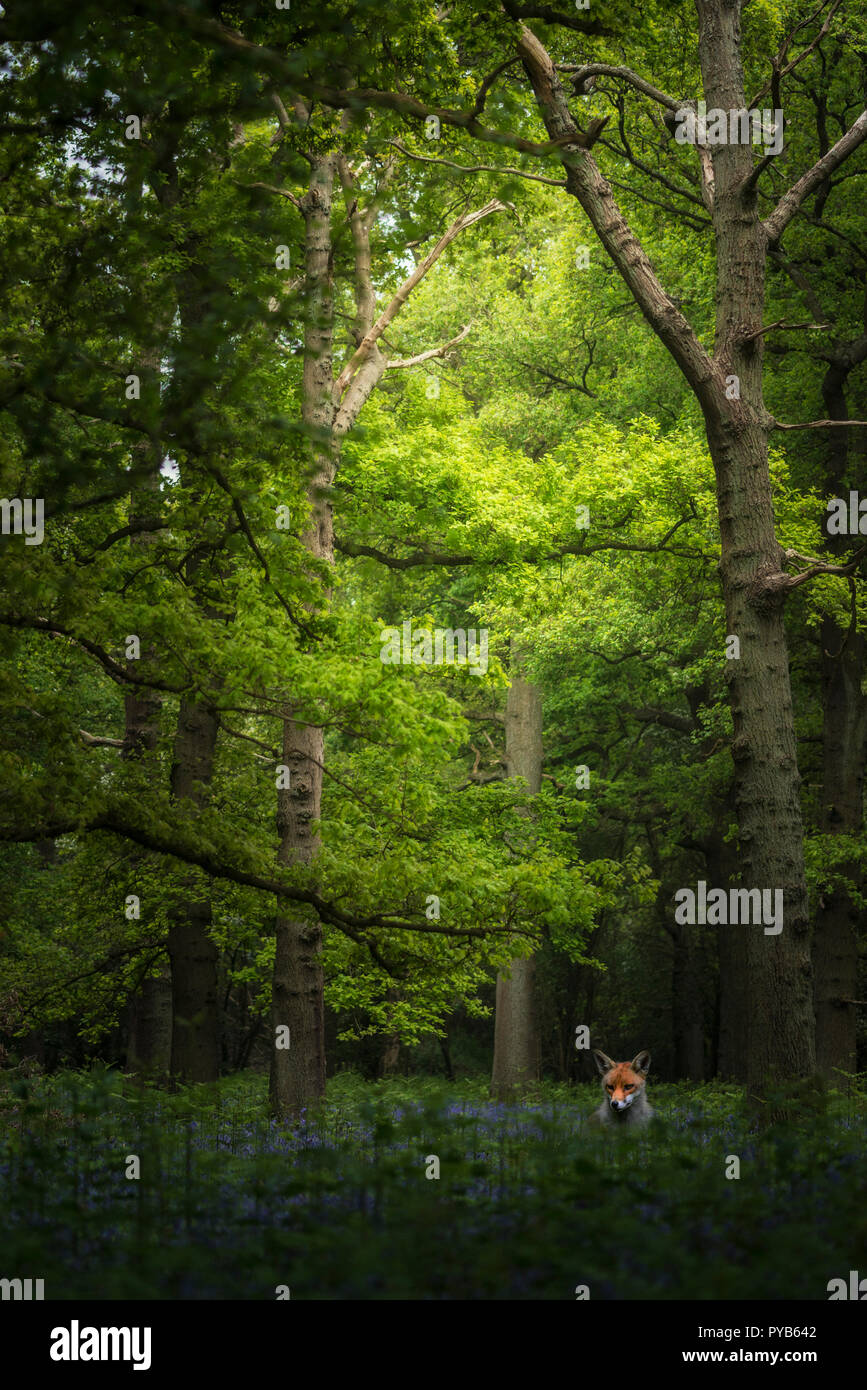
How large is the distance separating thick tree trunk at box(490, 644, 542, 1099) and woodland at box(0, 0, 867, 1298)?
1.13m

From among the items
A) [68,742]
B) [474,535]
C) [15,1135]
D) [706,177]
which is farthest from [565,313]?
[15,1135]

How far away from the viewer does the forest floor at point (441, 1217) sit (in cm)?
453

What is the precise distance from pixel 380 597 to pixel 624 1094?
15.0 m

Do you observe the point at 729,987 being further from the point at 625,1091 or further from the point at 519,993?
the point at 625,1091

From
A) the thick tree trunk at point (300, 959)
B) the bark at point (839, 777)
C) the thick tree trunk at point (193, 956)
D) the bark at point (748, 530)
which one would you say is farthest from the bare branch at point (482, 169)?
the bark at point (839, 777)

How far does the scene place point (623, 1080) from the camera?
35.0 ft

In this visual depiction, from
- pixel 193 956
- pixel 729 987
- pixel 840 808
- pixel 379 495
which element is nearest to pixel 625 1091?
pixel 193 956

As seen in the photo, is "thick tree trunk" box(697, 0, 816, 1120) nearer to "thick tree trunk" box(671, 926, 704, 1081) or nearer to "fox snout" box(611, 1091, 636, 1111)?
"fox snout" box(611, 1091, 636, 1111)

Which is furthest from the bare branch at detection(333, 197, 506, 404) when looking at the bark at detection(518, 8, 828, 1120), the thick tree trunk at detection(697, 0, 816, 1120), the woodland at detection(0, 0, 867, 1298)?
the thick tree trunk at detection(697, 0, 816, 1120)

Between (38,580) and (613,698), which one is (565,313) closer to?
(613,698)

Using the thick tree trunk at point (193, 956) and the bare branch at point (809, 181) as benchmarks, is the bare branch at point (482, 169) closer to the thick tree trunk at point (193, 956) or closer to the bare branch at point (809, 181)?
the bare branch at point (809, 181)

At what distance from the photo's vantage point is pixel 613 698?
28.7 m

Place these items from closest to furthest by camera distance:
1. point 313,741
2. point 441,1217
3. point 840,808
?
point 441,1217 → point 313,741 → point 840,808

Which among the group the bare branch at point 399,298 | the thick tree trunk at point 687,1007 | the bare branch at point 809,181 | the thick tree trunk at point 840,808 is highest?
the bare branch at point 399,298
